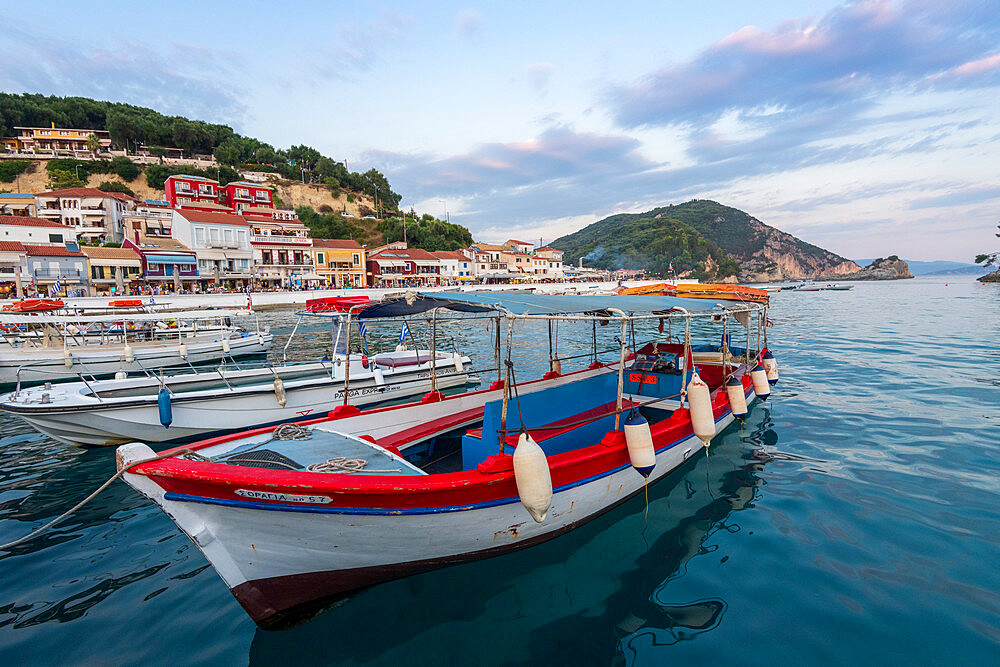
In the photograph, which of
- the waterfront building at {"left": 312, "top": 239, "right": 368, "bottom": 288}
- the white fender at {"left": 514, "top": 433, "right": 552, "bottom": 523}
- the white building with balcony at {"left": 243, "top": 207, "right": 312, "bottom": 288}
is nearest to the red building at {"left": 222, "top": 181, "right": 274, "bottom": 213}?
the white building with balcony at {"left": 243, "top": 207, "right": 312, "bottom": 288}

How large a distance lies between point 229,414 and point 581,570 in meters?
9.28

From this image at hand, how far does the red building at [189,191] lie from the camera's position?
60.6 meters

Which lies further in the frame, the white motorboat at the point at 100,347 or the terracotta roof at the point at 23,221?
the terracotta roof at the point at 23,221

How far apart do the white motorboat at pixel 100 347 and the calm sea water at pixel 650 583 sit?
752cm

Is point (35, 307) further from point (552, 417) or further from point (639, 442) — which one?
point (639, 442)

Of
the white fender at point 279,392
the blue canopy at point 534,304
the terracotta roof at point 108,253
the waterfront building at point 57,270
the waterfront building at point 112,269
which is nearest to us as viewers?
the blue canopy at point 534,304

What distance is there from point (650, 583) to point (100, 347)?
22090mm

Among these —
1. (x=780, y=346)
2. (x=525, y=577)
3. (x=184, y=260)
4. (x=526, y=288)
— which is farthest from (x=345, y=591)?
(x=184, y=260)

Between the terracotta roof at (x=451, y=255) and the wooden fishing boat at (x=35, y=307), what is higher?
the terracotta roof at (x=451, y=255)

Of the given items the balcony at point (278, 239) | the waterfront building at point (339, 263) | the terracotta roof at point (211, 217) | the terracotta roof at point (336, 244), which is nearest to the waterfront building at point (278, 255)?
the balcony at point (278, 239)

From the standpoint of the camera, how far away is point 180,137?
79188mm

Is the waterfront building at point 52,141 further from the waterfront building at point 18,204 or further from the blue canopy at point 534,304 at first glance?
the blue canopy at point 534,304

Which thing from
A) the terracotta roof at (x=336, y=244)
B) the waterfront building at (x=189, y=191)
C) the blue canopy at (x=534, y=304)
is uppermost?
the waterfront building at (x=189, y=191)

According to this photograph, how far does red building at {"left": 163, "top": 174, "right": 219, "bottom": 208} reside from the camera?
199ft
